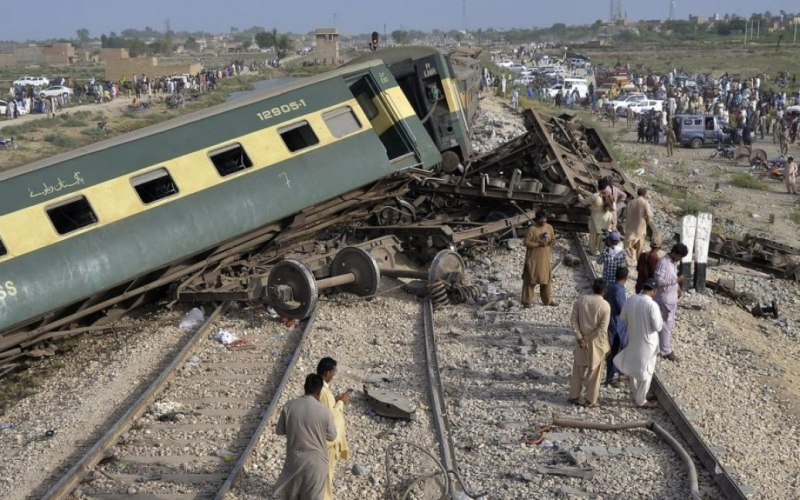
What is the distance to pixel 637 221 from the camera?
1402cm

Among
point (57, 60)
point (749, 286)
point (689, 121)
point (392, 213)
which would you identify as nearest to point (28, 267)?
point (392, 213)

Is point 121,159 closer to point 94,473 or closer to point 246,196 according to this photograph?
point 246,196

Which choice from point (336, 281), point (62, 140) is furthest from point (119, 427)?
point (62, 140)

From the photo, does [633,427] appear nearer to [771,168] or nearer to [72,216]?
[72,216]

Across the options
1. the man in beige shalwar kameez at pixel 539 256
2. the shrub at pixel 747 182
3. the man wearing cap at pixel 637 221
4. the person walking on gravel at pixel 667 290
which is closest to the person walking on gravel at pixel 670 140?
the shrub at pixel 747 182

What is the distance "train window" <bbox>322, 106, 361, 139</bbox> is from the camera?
46.0 feet

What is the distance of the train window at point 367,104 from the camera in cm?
1549

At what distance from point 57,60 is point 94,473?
414 feet

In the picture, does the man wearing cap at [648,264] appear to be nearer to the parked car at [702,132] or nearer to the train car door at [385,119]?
the train car door at [385,119]

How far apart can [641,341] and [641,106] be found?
42848 millimetres

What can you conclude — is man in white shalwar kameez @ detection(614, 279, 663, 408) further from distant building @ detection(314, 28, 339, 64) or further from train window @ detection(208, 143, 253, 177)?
distant building @ detection(314, 28, 339, 64)

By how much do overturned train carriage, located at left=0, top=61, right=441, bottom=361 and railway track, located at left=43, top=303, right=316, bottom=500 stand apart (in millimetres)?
1360

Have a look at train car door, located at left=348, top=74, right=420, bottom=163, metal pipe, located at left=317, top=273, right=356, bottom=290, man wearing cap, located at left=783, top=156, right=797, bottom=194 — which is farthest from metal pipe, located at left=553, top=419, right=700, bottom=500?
man wearing cap, located at left=783, top=156, right=797, bottom=194

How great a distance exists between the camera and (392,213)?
16.5 meters
